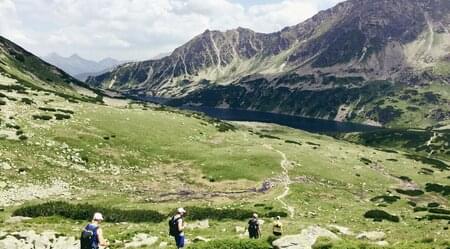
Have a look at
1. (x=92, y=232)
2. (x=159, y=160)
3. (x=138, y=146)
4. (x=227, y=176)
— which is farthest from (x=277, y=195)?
(x=92, y=232)

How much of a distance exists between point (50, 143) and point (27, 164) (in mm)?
8104

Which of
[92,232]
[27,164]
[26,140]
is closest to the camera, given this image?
[92,232]

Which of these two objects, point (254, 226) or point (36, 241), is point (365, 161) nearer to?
point (254, 226)

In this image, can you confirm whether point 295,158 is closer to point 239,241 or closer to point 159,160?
point 159,160

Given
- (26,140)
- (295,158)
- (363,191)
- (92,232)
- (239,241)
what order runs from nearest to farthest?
(92,232) → (239,241) → (26,140) → (363,191) → (295,158)

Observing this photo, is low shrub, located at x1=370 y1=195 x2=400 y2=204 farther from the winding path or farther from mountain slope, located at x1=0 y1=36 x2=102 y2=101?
mountain slope, located at x1=0 y1=36 x2=102 y2=101

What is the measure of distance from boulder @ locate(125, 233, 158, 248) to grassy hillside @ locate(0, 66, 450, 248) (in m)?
0.69

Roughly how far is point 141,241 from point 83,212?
42.4 feet

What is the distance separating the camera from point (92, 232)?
19.7 meters

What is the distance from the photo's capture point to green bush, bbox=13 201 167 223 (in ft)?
139

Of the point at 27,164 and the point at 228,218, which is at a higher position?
the point at 27,164

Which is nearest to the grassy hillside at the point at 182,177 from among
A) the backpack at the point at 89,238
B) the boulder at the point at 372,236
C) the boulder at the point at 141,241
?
the boulder at the point at 141,241

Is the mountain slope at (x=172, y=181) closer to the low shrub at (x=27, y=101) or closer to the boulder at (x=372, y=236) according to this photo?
the low shrub at (x=27, y=101)

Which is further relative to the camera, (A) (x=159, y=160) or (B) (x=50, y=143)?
(A) (x=159, y=160)
